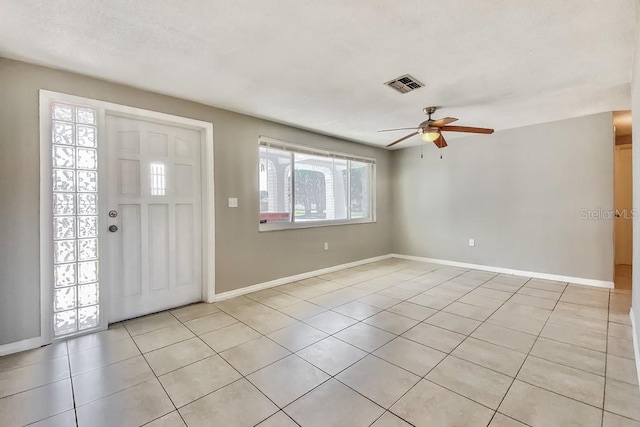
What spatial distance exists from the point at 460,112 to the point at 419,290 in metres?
2.38

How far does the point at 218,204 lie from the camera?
11.3 feet

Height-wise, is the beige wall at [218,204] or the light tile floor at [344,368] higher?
the beige wall at [218,204]

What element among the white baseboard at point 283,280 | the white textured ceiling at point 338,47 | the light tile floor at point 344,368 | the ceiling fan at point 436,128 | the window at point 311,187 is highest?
the white textured ceiling at point 338,47

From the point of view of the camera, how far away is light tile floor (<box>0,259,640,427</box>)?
157 centimetres

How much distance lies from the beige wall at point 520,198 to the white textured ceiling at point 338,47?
0.87 meters

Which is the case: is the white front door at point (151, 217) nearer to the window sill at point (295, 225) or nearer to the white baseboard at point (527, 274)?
the window sill at point (295, 225)

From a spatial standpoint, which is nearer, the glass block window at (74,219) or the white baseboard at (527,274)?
the glass block window at (74,219)

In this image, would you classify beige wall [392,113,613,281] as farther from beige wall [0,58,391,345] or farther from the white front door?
the white front door

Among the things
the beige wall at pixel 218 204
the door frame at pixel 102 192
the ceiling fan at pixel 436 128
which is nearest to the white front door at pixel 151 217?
the door frame at pixel 102 192

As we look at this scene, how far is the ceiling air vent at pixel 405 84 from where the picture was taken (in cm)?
265

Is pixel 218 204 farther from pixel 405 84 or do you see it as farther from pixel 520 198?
pixel 520 198

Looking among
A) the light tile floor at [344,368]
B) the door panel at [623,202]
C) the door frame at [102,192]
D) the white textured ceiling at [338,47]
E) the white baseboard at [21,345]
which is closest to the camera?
the light tile floor at [344,368]

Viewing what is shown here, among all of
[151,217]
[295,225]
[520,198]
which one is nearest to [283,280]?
[295,225]

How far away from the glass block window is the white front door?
150 mm
